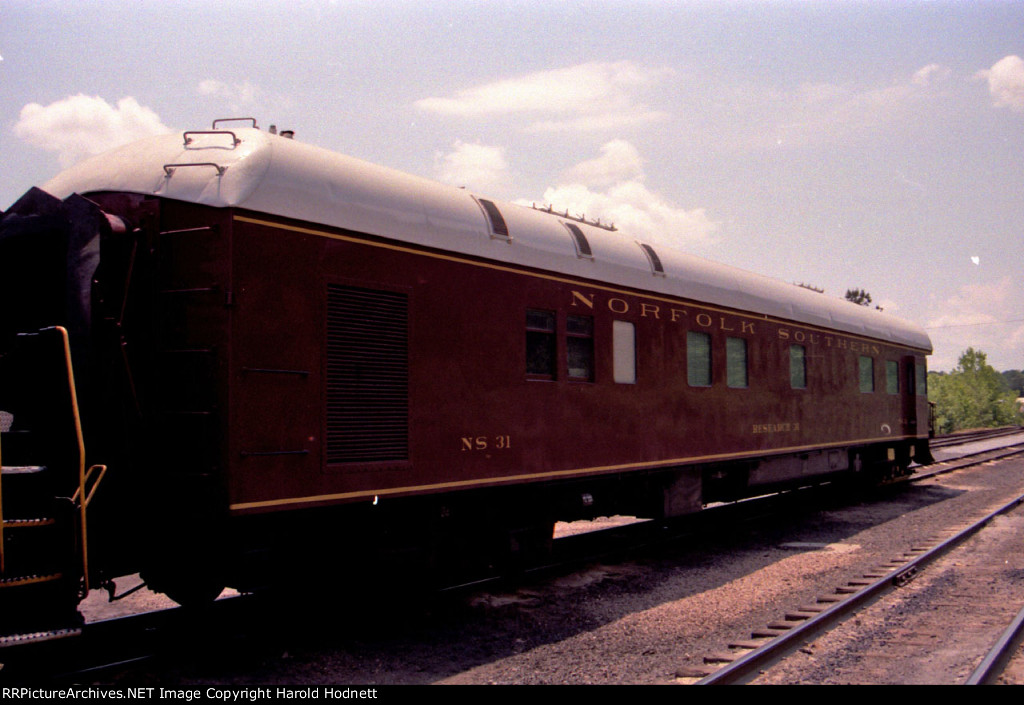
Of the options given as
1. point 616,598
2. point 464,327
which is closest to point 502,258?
point 464,327

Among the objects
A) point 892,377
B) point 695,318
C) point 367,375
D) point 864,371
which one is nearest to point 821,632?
point 367,375

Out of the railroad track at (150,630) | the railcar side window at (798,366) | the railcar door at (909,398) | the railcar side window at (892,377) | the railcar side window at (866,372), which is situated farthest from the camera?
the railcar door at (909,398)

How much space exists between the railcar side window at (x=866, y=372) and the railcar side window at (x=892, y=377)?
109 centimetres

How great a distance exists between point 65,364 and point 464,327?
325 centimetres

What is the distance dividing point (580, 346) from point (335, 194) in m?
3.49

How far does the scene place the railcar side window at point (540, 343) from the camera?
321 inches

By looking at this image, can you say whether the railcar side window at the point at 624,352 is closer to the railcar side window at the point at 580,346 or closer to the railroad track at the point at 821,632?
the railcar side window at the point at 580,346

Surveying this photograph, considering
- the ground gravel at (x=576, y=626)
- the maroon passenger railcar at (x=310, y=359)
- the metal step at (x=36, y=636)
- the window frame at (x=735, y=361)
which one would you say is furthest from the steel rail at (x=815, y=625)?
the metal step at (x=36, y=636)

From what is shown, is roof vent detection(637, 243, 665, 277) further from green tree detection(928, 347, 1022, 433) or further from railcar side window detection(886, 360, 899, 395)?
green tree detection(928, 347, 1022, 433)

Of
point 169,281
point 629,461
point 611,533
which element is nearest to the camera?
point 169,281

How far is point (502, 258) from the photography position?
777 centimetres

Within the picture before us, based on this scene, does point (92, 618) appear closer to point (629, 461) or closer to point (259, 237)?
point (259, 237)

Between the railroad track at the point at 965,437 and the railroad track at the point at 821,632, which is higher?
the railroad track at the point at 821,632

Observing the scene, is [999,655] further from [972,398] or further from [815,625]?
[972,398]
